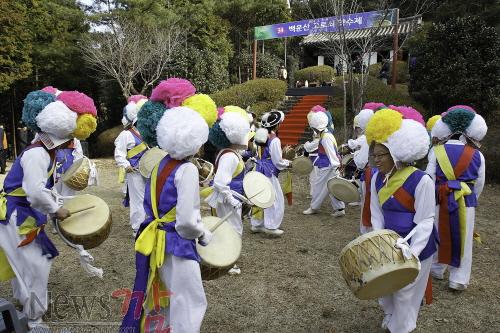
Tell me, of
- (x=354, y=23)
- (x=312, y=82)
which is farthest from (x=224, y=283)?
(x=312, y=82)

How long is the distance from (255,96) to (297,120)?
7.37ft

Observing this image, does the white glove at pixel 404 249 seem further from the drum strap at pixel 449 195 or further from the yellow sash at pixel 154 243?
the drum strap at pixel 449 195

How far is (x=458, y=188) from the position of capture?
4504mm

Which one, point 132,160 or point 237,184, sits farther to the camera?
point 132,160

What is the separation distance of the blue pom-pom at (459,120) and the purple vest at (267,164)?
2.69m

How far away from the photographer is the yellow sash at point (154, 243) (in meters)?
2.83

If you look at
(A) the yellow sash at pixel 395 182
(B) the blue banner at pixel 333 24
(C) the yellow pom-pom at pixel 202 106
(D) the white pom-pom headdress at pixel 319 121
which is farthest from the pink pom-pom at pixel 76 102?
(B) the blue banner at pixel 333 24

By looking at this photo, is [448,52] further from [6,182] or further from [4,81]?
[4,81]

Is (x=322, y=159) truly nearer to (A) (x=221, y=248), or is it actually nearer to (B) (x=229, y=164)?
(B) (x=229, y=164)

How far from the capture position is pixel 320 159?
306 inches

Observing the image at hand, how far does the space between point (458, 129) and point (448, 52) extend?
32.1 feet

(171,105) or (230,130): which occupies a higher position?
(171,105)

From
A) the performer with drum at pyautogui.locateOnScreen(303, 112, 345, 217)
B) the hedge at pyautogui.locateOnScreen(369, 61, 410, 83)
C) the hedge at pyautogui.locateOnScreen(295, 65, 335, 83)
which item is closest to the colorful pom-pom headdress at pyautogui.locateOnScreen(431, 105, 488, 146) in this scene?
the performer with drum at pyautogui.locateOnScreen(303, 112, 345, 217)

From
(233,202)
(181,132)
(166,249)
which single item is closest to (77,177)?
(233,202)
